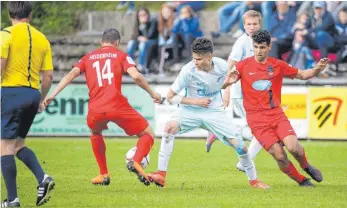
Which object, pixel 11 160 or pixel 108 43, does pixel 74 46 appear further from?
pixel 11 160

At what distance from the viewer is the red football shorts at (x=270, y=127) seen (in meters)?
12.0

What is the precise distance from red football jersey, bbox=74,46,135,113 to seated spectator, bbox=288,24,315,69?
11392 mm

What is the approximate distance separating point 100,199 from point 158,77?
11723 millimetres

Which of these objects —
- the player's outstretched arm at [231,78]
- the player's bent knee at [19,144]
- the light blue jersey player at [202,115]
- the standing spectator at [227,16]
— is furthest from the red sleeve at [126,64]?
the standing spectator at [227,16]

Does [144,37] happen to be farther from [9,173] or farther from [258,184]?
[9,173]

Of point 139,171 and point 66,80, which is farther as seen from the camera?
point 66,80

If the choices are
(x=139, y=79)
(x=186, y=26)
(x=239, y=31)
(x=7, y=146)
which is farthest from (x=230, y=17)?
(x=7, y=146)

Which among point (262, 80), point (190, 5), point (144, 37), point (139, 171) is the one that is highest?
point (262, 80)

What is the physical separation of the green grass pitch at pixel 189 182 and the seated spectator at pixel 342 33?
4.13 metres

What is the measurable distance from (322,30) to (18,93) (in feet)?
44.7

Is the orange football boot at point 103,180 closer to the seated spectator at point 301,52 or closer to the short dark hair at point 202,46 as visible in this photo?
the short dark hair at point 202,46

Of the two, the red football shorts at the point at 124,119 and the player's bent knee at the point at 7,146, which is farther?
the red football shorts at the point at 124,119

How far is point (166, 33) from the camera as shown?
950 inches

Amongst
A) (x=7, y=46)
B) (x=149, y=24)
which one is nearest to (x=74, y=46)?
(x=149, y=24)
